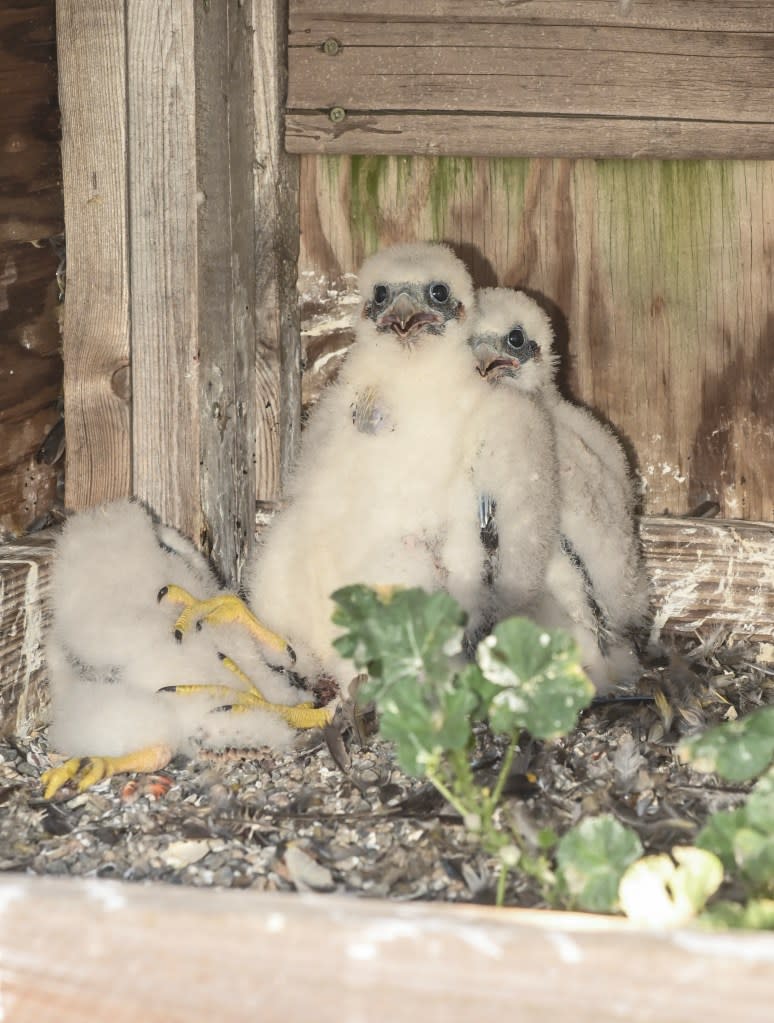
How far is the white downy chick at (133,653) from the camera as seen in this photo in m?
2.73

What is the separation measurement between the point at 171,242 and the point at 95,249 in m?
0.22

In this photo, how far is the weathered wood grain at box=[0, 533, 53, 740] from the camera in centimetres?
288

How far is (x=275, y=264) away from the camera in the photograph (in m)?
3.34

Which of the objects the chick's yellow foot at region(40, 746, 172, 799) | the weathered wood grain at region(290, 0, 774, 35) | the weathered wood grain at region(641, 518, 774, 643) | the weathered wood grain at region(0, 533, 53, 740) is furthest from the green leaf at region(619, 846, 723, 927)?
the weathered wood grain at region(290, 0, 774, 35)

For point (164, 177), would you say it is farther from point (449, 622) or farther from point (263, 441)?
point (449, 622)

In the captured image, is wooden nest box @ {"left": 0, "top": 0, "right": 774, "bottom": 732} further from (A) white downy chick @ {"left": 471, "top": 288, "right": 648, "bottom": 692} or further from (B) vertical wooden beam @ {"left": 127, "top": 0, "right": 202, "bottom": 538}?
(A) white downy chick @ {"left": 471, "top": 288, "right": 648, "bottom": 692}

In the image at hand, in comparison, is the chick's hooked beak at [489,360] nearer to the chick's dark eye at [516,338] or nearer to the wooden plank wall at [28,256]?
the chick's dark eye at [516,338]

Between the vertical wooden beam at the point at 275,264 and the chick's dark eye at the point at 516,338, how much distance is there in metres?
0.66

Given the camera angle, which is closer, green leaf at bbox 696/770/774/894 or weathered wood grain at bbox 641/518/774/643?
green leaf at bbox 696/770/774/894

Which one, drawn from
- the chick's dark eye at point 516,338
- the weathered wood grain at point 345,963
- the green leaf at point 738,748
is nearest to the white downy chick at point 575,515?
the chick's dark eye at point 516,338

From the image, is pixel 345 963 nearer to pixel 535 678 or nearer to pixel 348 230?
pixel 535 678

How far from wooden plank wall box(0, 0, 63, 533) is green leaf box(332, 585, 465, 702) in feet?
4.90

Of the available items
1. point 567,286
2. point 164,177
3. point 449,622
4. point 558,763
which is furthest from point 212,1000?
point 567,286

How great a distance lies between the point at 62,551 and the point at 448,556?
89 cm
